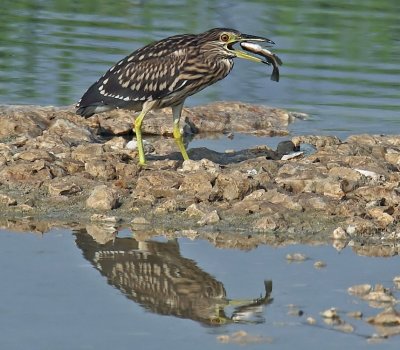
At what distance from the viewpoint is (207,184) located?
32.3 feet

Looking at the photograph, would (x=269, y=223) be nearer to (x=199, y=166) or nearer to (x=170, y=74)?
(x=199, y=166)

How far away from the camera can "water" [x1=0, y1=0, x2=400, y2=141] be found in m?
14.5

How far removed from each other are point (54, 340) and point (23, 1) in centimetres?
1418

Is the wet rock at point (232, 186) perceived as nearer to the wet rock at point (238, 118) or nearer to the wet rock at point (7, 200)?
the wet rock at point (7, 200)

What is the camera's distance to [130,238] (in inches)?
353

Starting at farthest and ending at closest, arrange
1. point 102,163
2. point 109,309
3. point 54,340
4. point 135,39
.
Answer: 1. point 135,39
2. point 102,163
3. point 109,309
4. point 54,340

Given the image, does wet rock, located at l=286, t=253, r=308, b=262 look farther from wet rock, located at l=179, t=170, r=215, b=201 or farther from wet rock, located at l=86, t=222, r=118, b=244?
wet rock, located at l=179, t=170, r=215, b=201

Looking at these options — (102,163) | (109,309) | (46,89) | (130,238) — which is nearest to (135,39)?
(46,89)

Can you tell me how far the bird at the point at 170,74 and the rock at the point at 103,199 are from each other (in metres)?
1.58

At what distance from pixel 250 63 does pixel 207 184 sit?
7484 millimetres

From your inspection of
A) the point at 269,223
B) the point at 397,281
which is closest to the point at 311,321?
the point at 397,281

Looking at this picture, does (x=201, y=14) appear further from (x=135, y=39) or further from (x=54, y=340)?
(x=54, y=340)

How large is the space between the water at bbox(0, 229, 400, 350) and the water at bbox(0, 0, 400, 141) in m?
4.86

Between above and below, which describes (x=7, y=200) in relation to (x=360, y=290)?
below
